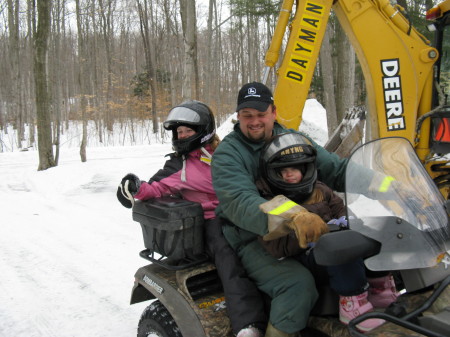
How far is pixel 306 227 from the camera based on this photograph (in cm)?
178

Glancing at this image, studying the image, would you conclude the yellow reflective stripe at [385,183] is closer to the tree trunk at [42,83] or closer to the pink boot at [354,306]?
the pink boot at [354,306]

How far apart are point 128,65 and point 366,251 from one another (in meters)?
37.1

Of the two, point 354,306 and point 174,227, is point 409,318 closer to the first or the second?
point 354,306

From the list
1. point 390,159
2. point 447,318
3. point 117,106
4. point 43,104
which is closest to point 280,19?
point 390,159

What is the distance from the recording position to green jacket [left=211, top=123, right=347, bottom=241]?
2127mm

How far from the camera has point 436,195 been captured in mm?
1900

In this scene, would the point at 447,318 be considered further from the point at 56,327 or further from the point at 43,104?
the point at 43,104

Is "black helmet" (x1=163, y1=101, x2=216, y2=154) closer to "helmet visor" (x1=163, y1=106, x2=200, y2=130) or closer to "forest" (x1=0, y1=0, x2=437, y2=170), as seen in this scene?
"helmet visor" (x1=163, y1=106, x2=200, y2=130)

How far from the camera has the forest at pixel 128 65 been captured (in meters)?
12.4

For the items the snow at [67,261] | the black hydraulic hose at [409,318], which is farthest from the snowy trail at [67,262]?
the black hydraulic hose at [409,318]

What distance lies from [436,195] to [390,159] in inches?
10.3

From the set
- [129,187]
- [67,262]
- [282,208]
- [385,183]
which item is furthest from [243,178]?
[67,262]

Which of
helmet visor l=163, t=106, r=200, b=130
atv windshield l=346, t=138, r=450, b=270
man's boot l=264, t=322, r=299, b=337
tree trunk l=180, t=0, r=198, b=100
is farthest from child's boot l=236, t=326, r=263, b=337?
tree trunk l=180, t=0, r=198, b=100

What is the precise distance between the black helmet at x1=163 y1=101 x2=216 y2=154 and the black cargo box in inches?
20.7
